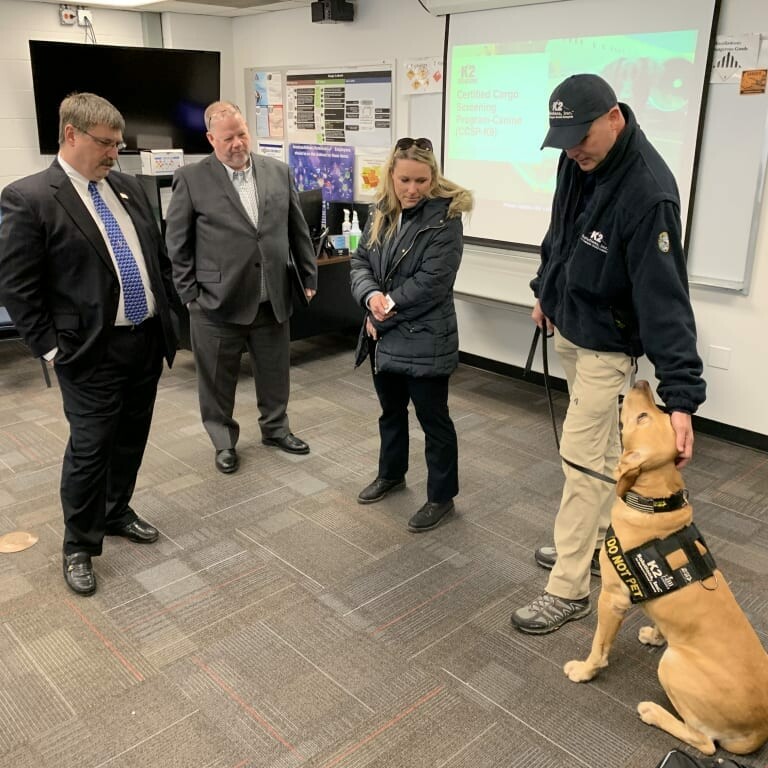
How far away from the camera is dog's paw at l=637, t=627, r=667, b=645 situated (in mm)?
2133

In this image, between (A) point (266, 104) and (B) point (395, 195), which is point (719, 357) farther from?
(A) point (266, 104)

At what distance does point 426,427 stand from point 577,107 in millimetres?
1275

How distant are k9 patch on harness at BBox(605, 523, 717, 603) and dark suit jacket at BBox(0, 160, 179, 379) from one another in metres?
1.66

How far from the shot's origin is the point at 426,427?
8.87ft

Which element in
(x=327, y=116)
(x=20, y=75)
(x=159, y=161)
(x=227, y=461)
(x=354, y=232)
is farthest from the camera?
(x=159, y=161)

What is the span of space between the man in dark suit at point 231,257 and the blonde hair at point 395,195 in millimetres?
637

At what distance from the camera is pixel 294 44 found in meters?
5.40

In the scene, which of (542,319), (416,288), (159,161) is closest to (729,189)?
(542,319)

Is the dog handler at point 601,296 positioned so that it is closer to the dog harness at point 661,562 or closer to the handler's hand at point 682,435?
the handler's hand at point 682,435

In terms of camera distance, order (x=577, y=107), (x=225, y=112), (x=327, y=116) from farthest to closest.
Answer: (x=327, y=116), (x=225, y=112), (x=577, y=107)

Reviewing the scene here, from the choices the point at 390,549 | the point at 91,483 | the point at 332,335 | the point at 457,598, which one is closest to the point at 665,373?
the point at 457,598

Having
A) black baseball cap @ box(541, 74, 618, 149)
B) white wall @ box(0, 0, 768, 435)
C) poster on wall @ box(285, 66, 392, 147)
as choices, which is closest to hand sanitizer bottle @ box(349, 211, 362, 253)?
poster on wall @ box(285, 66, 392, 147)

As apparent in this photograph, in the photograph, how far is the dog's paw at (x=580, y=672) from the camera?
1.99 meters

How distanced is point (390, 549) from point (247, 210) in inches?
59.3
